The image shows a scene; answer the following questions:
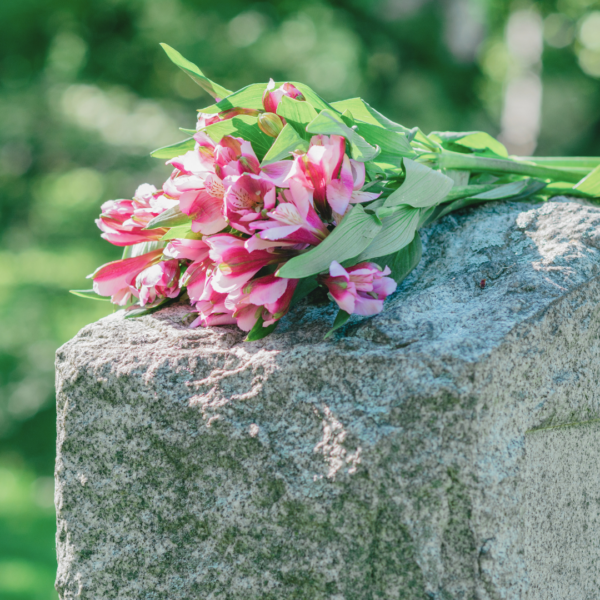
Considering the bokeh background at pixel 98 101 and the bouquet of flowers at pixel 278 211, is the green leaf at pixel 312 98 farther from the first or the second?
the bokeh background at pixel 98 101

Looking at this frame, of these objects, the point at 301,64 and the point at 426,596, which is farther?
the point at 301,64

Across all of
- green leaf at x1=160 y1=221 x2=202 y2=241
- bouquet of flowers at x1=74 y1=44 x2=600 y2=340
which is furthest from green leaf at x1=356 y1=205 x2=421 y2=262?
green leaf at x1=160 y1=221 x2=202 y2=241

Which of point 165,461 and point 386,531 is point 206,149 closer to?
point 165,461

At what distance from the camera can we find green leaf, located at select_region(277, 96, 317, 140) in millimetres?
727

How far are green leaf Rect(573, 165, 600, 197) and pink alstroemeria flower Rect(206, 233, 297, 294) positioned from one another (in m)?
0.63

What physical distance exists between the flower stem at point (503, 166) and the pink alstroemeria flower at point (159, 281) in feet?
1.43

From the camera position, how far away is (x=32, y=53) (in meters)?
4.27

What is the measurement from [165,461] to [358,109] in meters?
0.52

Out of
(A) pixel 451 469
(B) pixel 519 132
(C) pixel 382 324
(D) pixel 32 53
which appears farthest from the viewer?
(B) pixel 519 132

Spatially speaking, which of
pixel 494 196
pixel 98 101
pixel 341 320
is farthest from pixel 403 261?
pixel 98 101

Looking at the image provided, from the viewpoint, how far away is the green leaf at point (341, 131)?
2.21 ft

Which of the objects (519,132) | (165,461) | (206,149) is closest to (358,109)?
(206,149)

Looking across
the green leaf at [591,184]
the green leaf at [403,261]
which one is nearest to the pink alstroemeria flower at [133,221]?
the green leaf at [403,261]

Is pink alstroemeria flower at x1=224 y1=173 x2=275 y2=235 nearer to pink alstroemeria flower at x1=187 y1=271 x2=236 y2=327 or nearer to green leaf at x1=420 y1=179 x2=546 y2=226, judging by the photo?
pink alstroemeria flower at x1=187 y1=271 x2=236 y2=327
